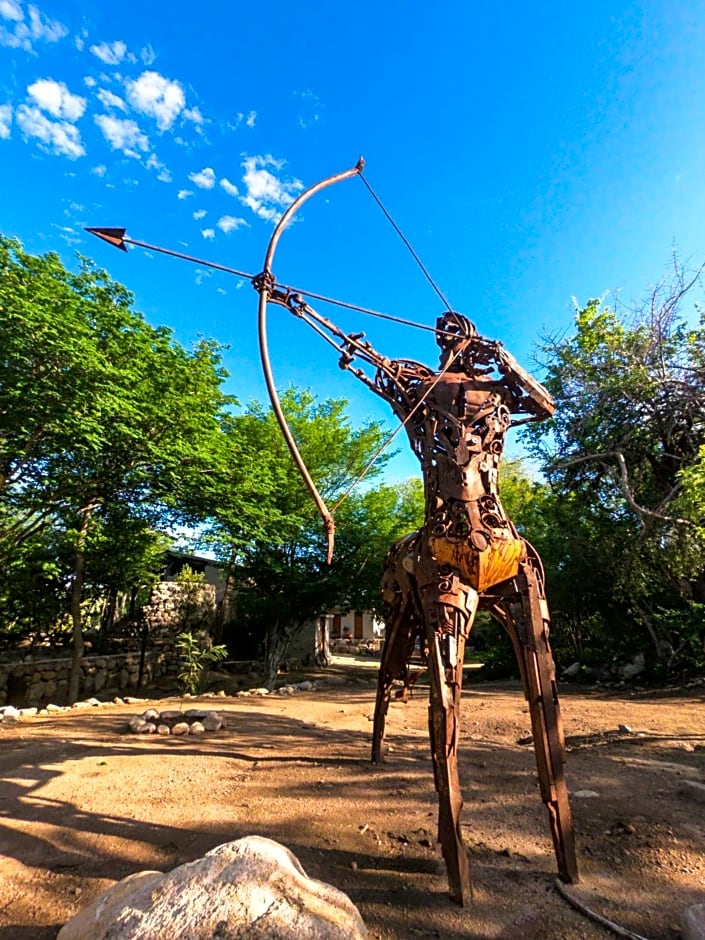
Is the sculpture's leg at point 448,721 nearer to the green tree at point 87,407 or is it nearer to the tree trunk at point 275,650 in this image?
the green tree at point 87,407

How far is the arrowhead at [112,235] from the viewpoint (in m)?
2.53

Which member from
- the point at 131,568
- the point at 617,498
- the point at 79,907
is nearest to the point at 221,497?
the point at 131,568

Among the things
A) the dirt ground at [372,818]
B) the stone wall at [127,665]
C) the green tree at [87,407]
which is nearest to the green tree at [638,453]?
the dirt ground at [372,818]

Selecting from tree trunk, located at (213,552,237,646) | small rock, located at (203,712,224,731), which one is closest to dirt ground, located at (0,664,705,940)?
small rock, located at (203,712,224,731)

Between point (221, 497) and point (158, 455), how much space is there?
229 cm

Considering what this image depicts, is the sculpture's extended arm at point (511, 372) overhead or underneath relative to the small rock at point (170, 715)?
overhead

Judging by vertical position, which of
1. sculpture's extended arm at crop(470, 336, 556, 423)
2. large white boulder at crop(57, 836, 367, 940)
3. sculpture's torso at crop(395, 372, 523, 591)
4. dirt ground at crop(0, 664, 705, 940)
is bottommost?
dirt ground at crop(0, 664, 705, 940)

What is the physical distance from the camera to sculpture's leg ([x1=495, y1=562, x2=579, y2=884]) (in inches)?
115

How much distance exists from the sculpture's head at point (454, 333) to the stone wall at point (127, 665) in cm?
1391

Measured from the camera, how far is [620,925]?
2.47 meters

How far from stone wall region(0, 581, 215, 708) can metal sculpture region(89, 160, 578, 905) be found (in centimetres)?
1321

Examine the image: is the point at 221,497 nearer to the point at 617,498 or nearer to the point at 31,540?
the point at 31,540

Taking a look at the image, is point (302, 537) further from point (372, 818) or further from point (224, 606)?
point (372, 818)

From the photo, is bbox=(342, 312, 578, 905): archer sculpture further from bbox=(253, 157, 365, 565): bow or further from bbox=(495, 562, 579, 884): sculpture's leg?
bbox=(253, 157, 365, 565): bow
